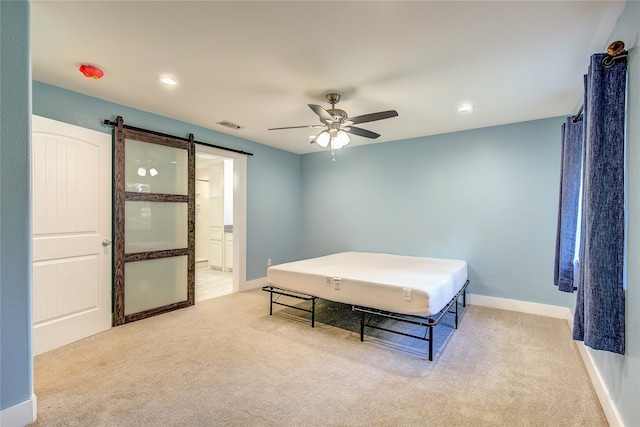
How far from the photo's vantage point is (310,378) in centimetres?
226

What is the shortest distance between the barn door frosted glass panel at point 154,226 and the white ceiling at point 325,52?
1.18 metres

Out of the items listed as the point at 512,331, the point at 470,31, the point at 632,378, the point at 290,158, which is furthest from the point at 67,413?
the point at 290,158

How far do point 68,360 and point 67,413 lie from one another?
85 cm

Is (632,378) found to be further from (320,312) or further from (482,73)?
(320,312)

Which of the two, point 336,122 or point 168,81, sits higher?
point 168,81

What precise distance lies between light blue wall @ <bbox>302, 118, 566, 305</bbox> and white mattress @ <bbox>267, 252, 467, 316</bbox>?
544 millimetres

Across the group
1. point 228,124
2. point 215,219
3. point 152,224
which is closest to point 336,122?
point 228,124

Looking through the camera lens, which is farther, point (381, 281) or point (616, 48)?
point (381, 281)

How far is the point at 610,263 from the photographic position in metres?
1.59

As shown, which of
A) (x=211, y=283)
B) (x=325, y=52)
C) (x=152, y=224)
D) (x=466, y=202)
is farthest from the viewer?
(x=211, y=283)

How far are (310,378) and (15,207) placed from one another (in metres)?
2.18

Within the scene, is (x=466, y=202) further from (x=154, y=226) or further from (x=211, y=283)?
(x=211, y=283)

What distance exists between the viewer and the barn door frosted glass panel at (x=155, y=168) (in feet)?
11.1

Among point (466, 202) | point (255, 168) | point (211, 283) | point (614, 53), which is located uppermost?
point (614, 53)
